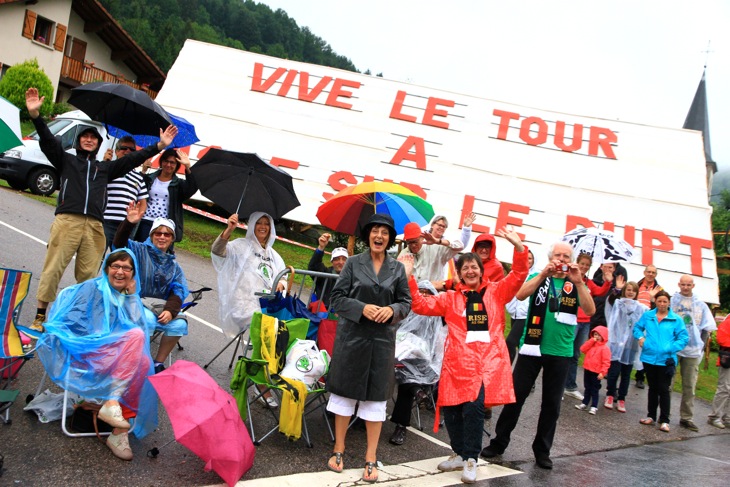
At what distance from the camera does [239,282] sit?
579 cm

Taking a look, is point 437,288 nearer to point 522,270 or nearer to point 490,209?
point 522,270

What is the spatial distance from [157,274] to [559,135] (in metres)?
13.6

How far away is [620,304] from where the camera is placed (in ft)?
29.7

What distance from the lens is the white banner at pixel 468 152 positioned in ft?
50.5

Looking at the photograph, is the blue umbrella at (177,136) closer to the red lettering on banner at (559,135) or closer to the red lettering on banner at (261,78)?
the red lettering on banner at (261,78)

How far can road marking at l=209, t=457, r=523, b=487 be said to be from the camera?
13.3 feet

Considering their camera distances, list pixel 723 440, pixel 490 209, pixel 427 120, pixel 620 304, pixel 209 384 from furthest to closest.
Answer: pixel 427 120, pixel 490 209, pixel 620 304, pixel 723 440, pixel 209 384

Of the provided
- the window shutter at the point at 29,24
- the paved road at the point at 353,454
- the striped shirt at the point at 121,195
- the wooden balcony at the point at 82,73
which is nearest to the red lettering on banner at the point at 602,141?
A: the paved road at the point at 353,454

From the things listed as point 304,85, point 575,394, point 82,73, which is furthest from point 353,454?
point 82,73

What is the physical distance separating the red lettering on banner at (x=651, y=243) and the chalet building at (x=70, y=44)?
2037cm

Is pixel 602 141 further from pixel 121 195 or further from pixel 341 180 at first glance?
pixel 121 195

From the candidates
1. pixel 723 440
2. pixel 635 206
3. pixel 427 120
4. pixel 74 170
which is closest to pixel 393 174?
pixel 427 120

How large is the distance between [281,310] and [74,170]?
2.24 m

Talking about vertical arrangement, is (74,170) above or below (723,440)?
above
